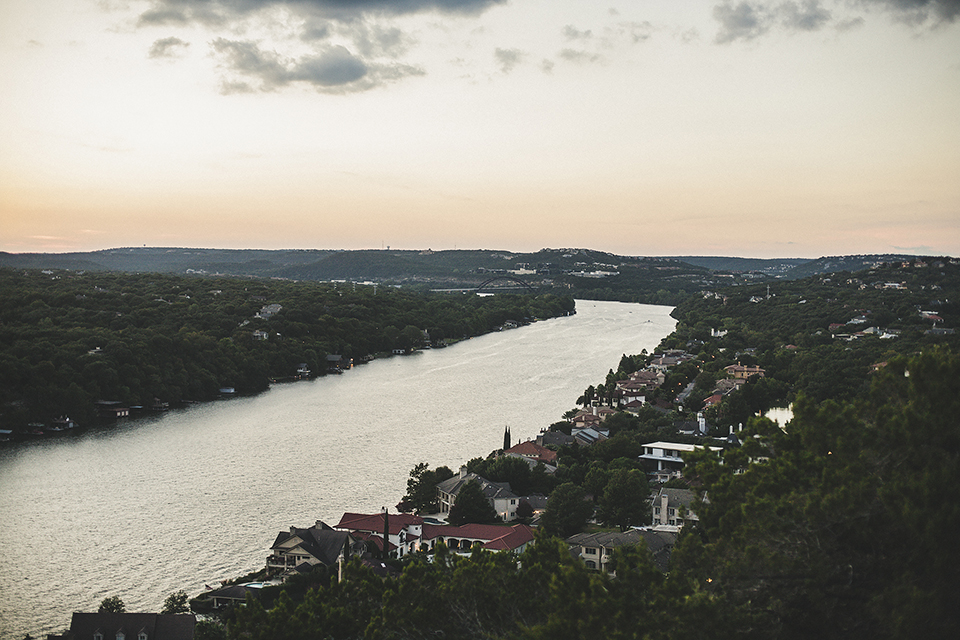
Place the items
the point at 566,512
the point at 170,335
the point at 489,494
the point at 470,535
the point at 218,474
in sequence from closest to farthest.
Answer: the point at 470,535 → the point at 566,512 → the point at 489,494 → the point at 218,474 → the point at 170,335

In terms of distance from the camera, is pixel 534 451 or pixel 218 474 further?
pixel 534 451

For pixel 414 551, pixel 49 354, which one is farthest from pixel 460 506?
pixel 49 354

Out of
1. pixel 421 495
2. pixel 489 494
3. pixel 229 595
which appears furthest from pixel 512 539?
pixel 229 595

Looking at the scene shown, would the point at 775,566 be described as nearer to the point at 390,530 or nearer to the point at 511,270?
the point at 390,530

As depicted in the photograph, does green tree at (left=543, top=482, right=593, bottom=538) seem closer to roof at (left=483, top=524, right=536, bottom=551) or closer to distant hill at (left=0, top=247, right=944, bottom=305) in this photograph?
roof at (left=483, top=524, right=536, bottom=551)

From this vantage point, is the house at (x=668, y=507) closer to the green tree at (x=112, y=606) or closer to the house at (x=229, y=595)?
the house at (x=229, y=595)

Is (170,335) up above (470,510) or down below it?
above

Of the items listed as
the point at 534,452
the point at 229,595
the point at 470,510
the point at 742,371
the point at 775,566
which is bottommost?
the point at 229,595
